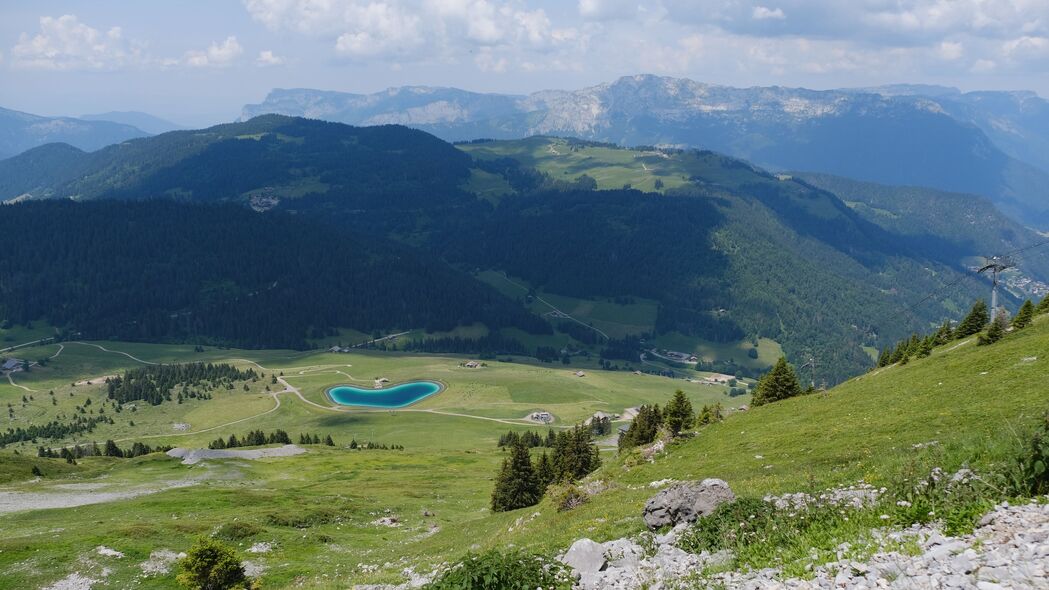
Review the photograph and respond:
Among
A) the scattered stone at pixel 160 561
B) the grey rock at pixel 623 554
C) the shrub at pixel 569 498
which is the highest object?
the grey rock at pixel 623 554

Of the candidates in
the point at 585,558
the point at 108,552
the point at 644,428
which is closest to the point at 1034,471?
the point at 585,558

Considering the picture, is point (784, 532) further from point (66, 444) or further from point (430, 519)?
point (66, 444)

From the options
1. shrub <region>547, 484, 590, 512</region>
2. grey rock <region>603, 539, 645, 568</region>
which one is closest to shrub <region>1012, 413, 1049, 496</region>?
grey rock <region>603, 539, 645, 568</region>

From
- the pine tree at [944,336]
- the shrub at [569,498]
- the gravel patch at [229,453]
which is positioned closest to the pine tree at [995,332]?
the pine tree at [944,336]

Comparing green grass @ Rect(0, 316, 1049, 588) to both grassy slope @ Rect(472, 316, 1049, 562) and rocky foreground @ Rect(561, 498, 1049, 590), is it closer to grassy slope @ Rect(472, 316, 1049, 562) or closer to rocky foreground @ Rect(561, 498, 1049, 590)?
grassy slope @ Rect(472, 316, 1049, 562)

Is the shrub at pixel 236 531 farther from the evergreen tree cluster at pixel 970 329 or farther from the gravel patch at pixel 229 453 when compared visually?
the evergreen tree cluster at pixel 970 329

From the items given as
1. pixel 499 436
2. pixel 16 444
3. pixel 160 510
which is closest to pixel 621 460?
pixel 160 510
